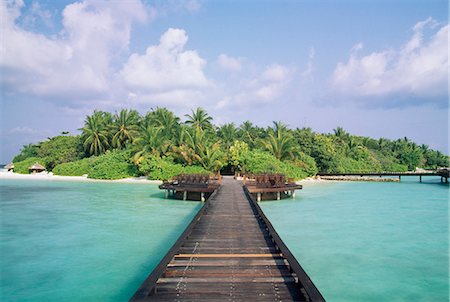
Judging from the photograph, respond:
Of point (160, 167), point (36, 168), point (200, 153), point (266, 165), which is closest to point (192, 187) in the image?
point (200, 153)

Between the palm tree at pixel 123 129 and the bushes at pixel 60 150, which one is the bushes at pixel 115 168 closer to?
the palm tree at pixel 123 129

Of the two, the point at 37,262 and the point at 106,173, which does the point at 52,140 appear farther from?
the point at 37,262

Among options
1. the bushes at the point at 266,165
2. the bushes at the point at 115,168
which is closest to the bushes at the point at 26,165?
the bushes at the point at 115,168

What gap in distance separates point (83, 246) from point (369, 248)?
839 cm

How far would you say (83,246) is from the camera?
10.2m

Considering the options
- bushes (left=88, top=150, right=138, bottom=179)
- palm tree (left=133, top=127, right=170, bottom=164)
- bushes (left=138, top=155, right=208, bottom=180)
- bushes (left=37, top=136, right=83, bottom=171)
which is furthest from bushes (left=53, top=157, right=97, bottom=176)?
bushes (left=138, top=155, right=208, bottom=180)

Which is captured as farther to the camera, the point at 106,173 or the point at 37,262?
the point at 106,173

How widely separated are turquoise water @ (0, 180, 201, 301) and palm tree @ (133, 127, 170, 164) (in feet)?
46.0

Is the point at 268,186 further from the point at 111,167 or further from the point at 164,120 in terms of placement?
the point at 164,120

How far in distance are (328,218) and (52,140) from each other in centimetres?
5153

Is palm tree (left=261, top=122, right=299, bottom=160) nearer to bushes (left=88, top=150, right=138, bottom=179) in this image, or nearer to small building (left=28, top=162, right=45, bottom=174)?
bushes (left=88, top=150, right=138, bottom=179)

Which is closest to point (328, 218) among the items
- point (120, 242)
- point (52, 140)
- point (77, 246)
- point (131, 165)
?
point (120, 242)

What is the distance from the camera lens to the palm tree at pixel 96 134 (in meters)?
42.9

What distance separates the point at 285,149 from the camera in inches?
1375
